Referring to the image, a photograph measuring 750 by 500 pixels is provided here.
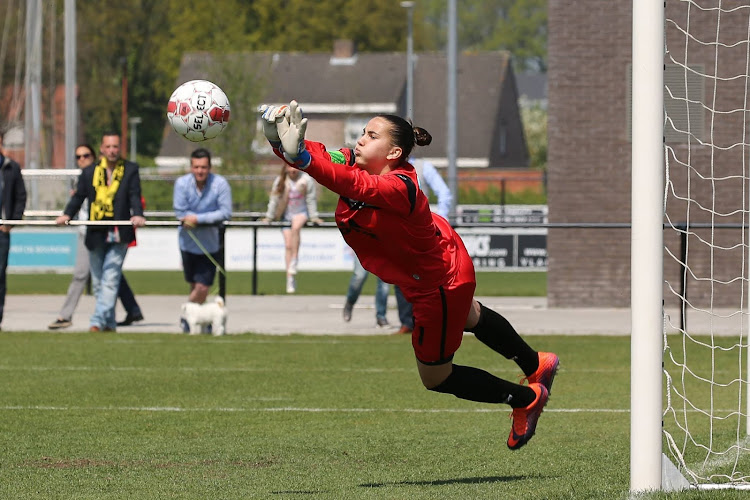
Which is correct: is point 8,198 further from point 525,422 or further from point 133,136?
point 133,136

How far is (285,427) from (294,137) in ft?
11.4

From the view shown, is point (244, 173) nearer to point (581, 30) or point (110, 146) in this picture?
point (581, 30)

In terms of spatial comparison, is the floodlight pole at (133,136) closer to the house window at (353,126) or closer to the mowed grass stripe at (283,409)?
the house window at (353,126)

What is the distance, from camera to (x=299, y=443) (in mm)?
7793

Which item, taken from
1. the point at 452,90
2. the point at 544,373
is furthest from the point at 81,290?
the point at 452,90

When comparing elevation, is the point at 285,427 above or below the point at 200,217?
below

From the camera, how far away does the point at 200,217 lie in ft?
46.4

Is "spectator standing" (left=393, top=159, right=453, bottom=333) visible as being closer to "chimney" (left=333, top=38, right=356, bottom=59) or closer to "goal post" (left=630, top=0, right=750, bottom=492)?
"goal post" (left=630, top=0, right=750, bottom=492)

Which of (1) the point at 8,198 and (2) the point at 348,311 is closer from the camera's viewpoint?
(1) the point at 8,198

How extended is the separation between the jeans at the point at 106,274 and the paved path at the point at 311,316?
0.52m

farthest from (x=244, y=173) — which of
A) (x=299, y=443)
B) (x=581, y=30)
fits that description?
(x=299, y=443)

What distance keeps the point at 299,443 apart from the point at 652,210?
292 centimetres

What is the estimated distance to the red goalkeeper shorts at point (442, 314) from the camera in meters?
6.34

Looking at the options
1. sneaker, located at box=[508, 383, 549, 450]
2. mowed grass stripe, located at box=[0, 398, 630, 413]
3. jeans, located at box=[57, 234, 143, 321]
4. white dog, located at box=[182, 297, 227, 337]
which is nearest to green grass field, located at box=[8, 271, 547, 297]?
jeans, located at box=[57, 234, 143, 321]
